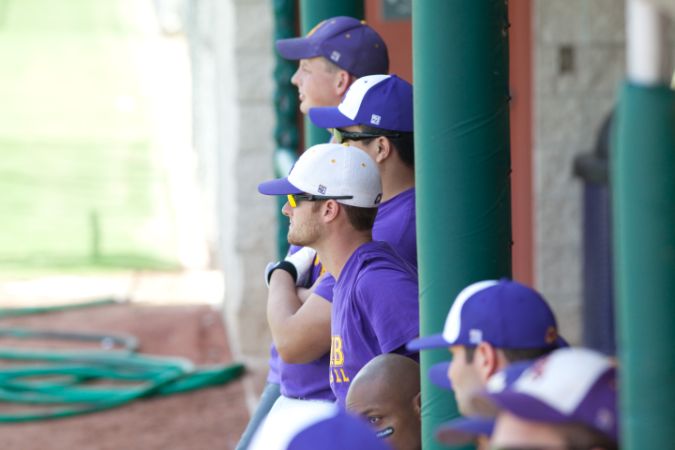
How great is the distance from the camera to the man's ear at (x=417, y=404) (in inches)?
108

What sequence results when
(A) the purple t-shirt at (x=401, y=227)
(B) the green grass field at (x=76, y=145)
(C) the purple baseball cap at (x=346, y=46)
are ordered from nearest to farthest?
(A) the purple t-shirt at (x=401, y=227), (C) the purple baseball cap at (x=346, y=46), (B) the green grass field at (x=76, y=145)

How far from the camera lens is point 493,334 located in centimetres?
204

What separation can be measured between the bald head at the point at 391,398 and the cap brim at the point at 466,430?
0.73 m

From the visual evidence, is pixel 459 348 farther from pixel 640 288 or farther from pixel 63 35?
pixel 63 35

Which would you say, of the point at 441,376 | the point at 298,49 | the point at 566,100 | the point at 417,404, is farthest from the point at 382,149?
the point at 566,100

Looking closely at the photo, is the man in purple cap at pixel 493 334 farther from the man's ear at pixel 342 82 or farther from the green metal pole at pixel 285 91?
the green metal pole at pixel 285 91

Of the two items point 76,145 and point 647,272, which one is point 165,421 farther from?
point 76,145

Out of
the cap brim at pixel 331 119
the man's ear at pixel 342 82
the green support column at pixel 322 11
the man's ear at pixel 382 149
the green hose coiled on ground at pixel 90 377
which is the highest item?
the green support column at pixel 322 11

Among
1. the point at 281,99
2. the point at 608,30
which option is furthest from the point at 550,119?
the point at 281,99

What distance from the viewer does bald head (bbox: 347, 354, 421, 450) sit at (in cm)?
264

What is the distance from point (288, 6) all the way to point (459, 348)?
3652 millimetres

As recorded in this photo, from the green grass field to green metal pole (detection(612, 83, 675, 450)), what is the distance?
41.9 feet

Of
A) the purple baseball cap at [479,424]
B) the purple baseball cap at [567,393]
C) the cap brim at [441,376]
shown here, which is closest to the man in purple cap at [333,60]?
the cap brim at [441,376]

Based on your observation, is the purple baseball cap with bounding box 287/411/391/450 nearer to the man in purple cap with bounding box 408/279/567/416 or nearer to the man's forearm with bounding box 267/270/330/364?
the man in purple cap with bounding box 408/279/567/416
